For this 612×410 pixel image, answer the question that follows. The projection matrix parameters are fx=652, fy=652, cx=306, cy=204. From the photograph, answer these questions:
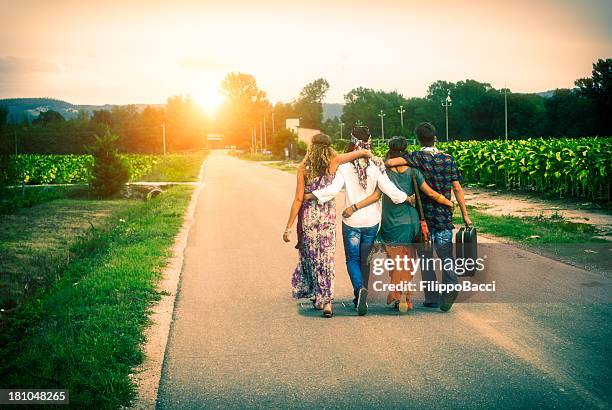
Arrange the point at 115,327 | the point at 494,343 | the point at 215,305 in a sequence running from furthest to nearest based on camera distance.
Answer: the point at 215,305 → the point at 115,327 → the point at 494,343

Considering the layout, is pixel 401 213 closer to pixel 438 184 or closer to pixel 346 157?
pixel 438 184

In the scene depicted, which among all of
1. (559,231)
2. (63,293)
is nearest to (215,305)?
(63,293)

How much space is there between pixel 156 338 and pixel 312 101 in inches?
6659

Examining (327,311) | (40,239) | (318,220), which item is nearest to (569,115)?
(40,239)

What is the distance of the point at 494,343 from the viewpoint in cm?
586

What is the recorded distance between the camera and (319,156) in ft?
22.7

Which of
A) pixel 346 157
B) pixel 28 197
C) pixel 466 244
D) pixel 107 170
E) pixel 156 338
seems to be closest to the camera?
pixel 156 338

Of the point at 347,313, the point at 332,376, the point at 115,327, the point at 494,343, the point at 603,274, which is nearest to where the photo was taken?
the point at 332,376

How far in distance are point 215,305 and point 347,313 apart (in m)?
1.62

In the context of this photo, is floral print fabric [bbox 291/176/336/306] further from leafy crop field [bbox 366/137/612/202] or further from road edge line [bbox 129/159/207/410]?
leafy crop field [bbox 366/137/612/202]

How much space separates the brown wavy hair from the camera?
690 cm

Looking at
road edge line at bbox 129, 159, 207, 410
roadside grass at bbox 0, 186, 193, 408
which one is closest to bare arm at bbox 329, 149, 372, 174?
road edge line at bbox 129, 159, 207, 410

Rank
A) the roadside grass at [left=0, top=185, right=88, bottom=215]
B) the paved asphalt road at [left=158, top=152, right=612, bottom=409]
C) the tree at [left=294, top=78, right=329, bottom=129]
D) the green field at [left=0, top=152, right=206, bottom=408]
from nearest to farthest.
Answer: the paved asphalt road at [left=158, top=152, right=612, bottom=409], the green field at [left=0, top=152, right=206, bottom=408], the roadside grass at [left=0, top=185, right=88, bottom=215], the tree at [left=294, top=78, right=329, bottom=129]

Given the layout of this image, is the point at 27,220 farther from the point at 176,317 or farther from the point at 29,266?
the point at 176,317
